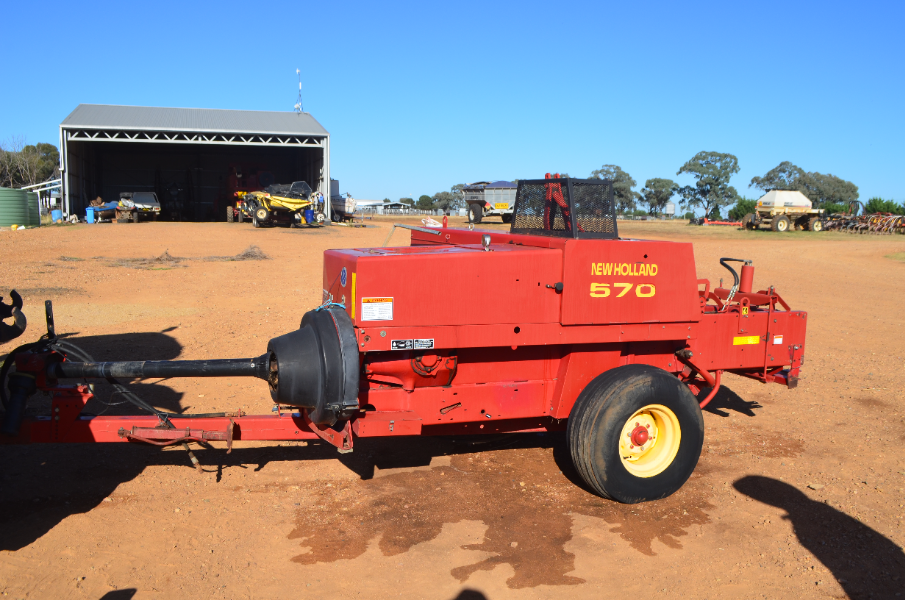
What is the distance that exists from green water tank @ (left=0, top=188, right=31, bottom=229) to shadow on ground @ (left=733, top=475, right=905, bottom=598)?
25744 mm

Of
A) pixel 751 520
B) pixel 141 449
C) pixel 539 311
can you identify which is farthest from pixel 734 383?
pixel 141 449

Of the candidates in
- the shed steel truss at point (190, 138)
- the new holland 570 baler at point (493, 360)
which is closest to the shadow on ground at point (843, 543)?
the new holland 570 baler at point (493, 360)

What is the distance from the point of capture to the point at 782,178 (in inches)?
3216

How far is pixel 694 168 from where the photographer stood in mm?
71562

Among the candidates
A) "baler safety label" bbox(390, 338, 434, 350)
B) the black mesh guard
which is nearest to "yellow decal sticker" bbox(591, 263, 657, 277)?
the black mesh guard

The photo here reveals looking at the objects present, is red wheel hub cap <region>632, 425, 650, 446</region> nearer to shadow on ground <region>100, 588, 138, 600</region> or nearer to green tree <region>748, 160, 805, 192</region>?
shadow on ground <region>100, 588, 138, 600</region>

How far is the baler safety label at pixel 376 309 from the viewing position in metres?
4.16

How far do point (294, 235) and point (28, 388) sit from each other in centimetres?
2032

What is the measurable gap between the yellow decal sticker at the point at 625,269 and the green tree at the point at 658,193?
75447 millimetres

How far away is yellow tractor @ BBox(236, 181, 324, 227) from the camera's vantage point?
26234 millimetres

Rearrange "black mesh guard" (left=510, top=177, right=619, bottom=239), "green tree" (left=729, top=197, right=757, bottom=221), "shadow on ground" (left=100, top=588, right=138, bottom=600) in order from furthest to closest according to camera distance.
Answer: "green tree" (left=729, top=197, right=757, bottom=221)
"black mesh guard" (left=510, top=177, right=619, bottom=239)
"shadow on ground" (left=100, top=588, right=138, bottom=600)

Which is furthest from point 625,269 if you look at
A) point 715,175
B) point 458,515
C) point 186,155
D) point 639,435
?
point 715,175

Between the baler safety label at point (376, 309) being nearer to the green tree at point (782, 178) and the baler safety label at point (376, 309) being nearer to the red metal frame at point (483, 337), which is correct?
the red metal frame at point (483, 337)

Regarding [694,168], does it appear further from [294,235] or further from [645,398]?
[645,398]
